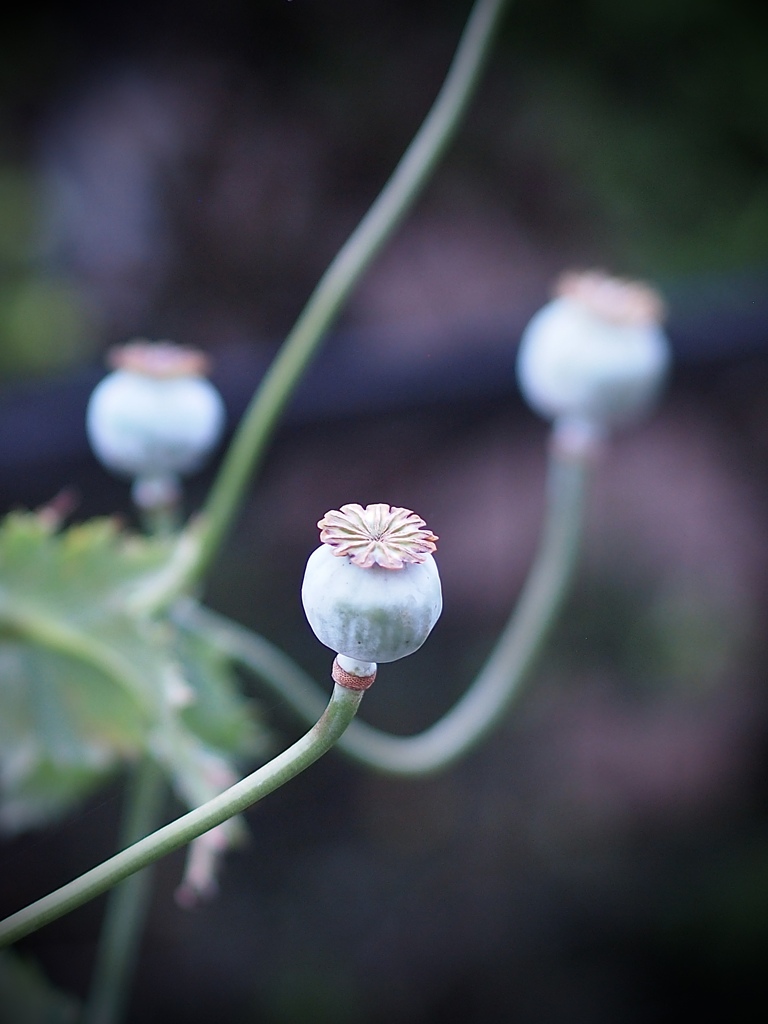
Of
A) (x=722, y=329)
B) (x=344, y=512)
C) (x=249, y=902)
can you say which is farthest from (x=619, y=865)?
(x=344, y=512)

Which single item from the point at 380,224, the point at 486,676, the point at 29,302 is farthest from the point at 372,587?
the point at 29,302

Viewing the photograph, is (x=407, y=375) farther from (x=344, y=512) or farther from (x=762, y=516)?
(x=344, y=512)

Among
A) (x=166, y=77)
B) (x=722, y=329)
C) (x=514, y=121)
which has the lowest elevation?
(x=722, y=329)

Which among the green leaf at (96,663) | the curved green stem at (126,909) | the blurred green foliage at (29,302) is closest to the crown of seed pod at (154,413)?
the green leaf at (96,663)

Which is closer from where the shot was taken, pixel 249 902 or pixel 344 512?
pixel 344 512

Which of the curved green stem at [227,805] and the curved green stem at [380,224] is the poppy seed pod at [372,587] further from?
the curved green stem at [380,224]

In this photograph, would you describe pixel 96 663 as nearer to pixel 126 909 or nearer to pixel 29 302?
pixel 126 909

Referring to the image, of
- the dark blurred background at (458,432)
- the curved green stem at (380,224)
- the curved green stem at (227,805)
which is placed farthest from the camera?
the dark blurred background at (458,432)
